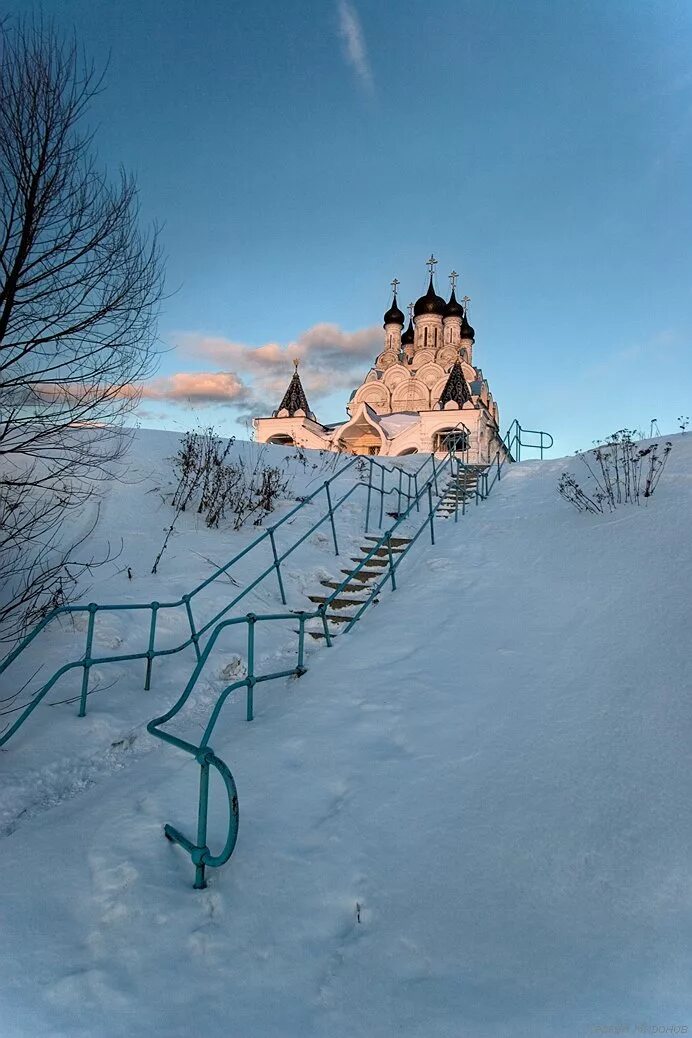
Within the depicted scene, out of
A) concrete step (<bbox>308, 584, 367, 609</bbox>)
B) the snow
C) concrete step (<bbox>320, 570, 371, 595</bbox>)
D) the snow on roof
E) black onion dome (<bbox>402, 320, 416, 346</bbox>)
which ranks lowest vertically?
the snow

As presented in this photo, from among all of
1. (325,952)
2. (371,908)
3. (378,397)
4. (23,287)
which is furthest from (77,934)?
(378,397)

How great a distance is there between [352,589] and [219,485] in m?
3.53

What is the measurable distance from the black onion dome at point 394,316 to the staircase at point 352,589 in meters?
42.8

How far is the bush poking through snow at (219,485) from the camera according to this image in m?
9.42

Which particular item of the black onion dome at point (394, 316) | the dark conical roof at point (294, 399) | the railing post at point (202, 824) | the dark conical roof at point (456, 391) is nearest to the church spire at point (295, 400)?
the dark conical roof at point (294, 399)

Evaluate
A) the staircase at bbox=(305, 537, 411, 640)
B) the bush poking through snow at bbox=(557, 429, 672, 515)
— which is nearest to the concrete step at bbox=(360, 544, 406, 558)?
the staircase at bbox=(305, 537, 411, 640)

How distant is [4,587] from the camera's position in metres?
6.06

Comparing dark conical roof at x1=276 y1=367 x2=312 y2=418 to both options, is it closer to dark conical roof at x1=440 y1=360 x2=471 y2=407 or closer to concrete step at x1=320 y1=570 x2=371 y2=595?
dark conical roof at x1=440 y1=360 x2=471 y2=407

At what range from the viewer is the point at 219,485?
9.88m

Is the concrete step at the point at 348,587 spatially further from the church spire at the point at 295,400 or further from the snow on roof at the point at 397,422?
the church spire at the point at 295,400

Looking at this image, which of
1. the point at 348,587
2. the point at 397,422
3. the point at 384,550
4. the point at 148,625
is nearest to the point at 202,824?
the point at 148,625

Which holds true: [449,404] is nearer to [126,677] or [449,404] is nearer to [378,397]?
[378,397]

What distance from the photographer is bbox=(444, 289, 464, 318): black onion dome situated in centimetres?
4781

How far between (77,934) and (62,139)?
5.47m
